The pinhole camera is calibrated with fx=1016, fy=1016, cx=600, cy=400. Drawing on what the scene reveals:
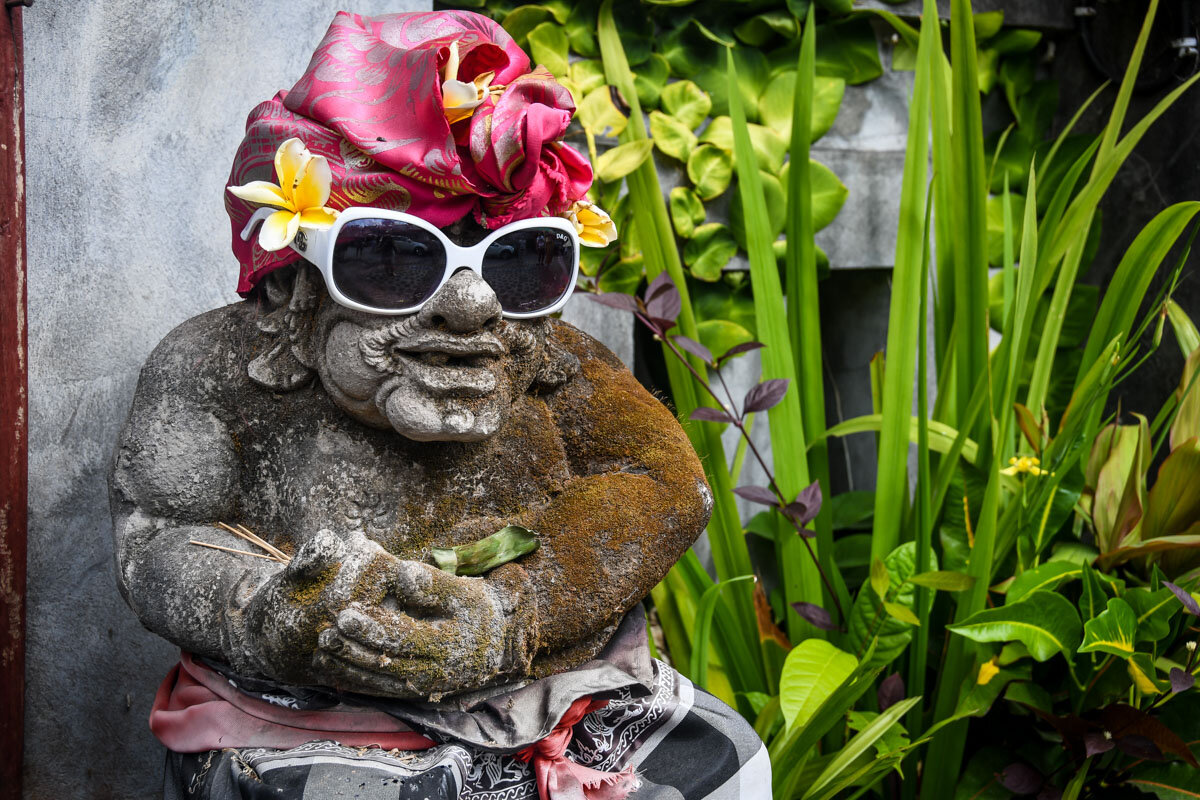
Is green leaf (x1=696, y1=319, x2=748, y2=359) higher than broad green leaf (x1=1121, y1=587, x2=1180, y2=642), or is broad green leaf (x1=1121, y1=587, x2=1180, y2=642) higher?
green leaf (x1=696, y1=319, x2=748, y2=359)

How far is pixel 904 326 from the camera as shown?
1580 mm

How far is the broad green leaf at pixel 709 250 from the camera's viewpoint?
6.34 feet

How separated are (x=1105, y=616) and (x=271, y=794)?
1105mm

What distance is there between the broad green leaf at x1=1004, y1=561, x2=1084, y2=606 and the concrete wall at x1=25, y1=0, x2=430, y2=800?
→ 125 cm

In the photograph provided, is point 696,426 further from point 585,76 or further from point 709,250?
point 585,76

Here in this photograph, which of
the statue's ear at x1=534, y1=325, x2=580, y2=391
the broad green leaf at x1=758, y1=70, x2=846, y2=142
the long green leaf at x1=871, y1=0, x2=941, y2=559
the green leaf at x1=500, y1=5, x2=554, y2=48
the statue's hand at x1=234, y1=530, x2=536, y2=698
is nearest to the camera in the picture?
the statue's hand at x1=234, y1=530, x2=536, y2=698

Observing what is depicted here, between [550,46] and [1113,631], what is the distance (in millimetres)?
1279

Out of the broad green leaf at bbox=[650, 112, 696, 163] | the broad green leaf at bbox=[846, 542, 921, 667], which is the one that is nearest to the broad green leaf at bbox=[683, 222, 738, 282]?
the broad green leaf at bbox=[650, 112, 696, 163]

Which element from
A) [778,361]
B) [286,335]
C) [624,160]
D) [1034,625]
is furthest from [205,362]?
[1034,625]

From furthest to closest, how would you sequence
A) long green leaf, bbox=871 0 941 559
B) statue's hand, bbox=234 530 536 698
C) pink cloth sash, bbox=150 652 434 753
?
long green leaf, bbox=871 0 941 559
pink cloth sash, bbox=150 652 434 753
statue's hand, bbox=234 530 536 698

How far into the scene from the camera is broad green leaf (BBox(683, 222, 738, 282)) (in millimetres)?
1934

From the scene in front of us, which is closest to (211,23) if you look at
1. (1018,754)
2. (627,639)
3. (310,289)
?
(310,289)

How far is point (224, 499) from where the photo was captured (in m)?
1.06

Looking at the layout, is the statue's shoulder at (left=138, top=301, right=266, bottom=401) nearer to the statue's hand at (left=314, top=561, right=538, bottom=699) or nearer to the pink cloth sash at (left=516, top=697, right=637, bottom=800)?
the statue's hand at (left=314, top=561, right=538, bottom=699)
